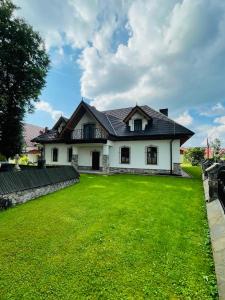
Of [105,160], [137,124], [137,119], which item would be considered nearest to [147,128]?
[137,124]

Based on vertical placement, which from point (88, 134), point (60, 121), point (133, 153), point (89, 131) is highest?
point (60, 121)

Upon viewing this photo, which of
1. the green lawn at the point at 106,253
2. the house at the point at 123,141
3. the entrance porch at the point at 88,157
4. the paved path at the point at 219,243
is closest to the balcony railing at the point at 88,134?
the house at the point at 123,141

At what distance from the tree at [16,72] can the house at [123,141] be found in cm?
480

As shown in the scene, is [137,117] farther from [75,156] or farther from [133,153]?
[75,156]

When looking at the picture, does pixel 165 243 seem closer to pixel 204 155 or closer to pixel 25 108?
pixel 25 108

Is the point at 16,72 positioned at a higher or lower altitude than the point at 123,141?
higher

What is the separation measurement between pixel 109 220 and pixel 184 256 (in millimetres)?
2818

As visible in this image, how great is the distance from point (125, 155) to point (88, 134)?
476cm

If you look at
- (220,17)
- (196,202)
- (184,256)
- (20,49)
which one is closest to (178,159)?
(196,202)

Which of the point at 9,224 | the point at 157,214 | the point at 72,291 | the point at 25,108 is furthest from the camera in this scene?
the point at 25,108

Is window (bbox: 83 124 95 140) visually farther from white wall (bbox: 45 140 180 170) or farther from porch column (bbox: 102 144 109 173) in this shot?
porch column (bbox: 102 144 109 173)

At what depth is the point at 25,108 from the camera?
21.5 meters

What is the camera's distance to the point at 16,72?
1953cm

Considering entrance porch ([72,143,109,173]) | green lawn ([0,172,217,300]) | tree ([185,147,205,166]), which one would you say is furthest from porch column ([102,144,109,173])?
tree ([185,147,205,166])
